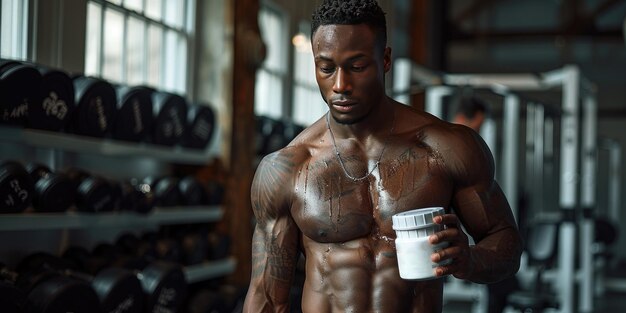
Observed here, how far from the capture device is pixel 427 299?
69.9 inches

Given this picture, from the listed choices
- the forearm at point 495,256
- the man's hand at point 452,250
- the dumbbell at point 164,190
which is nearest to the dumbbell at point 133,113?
the dumbbell at point 164,190

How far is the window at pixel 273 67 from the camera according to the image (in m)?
6.54

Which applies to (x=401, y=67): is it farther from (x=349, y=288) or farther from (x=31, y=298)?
(x=349, y=288)

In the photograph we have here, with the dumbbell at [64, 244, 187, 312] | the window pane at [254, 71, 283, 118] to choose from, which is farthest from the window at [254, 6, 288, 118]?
the dumbbell at [64, 244, 187, 312]

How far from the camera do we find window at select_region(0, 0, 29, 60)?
376 centimetres

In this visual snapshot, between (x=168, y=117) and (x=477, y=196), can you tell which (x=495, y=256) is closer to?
(x=477, y=196)

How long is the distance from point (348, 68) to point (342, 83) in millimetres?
37

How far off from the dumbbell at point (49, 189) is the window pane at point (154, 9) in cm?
167

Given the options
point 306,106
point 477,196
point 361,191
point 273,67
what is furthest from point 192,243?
point 477,196

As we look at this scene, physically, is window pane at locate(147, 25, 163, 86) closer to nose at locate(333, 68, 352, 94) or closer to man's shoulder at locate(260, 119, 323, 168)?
man's shoulder at locate(260, 119, 323, 168)

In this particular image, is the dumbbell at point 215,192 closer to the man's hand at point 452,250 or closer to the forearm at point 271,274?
the forearm at point 271,274

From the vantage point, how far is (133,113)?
4215 mm

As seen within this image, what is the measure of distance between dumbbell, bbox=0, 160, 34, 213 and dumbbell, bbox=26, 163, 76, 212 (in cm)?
12

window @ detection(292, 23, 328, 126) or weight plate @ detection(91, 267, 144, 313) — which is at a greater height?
window @ detection(292, 23, 328, 126)
